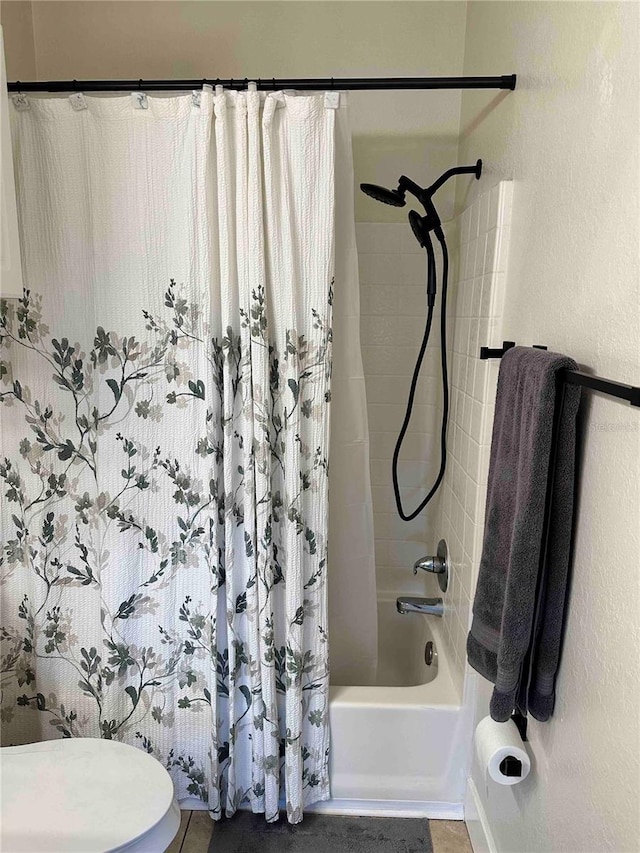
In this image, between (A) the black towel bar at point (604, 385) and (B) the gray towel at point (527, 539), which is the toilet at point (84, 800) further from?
(A) the black towel bar at point (604, 385)

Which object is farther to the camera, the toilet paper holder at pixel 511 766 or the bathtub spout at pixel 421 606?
the bathtub spout at pixel 421 606

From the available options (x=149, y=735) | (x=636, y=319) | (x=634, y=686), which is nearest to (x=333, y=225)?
(x=636, y=319)

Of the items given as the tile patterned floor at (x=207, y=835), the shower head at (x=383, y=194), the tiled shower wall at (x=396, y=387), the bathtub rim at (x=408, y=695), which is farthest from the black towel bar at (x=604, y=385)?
the tile patterned floor at (x=207, y=835)

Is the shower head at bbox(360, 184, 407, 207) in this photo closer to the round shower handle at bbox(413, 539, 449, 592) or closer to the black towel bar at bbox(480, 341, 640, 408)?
the black towel bar at bbox(480, 341, 640, 408)

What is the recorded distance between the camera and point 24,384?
1.51m

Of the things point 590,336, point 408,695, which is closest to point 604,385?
point 590,336

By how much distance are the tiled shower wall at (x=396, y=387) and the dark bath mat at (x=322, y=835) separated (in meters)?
0.80

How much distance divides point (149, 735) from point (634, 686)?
1.32 m

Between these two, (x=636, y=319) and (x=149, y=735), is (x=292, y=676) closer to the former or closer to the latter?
(x=149, y=735)

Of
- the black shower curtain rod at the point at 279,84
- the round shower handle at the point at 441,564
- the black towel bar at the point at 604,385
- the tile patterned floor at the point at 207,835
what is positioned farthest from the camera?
the round shower handle at the point at 441,564

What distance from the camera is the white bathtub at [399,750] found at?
1.62m

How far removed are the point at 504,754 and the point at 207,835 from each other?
936mm

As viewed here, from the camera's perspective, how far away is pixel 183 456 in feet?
5.01

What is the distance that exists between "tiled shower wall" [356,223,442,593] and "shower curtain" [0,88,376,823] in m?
0.72
